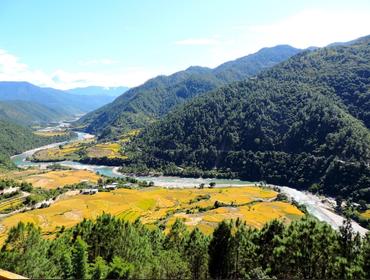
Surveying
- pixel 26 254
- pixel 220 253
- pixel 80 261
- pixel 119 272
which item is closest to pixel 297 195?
pixel 220 253

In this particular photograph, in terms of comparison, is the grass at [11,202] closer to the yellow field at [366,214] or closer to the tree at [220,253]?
the tree at [220,253]

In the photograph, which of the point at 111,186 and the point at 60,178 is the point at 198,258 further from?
the point at 60,178

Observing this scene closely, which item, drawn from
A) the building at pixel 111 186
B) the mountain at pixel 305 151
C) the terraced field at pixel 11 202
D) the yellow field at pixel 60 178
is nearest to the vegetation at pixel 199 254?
the terraced field at pixel 11 202

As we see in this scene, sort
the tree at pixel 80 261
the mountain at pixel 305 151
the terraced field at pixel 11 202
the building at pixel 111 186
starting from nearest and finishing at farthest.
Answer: the tree at pixel 80 261, the terraced field at pixel 11 202, the building at pixel 111 186, the mountain at pixel 305 151

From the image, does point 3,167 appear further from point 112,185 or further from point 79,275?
point 79,275

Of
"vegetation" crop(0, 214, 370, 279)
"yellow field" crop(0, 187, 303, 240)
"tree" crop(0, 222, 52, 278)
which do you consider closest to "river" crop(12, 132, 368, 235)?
"yellow field" crop(0, 187, 303, 240)

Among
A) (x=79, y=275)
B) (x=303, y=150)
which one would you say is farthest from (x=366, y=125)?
(x=79, y=275)
